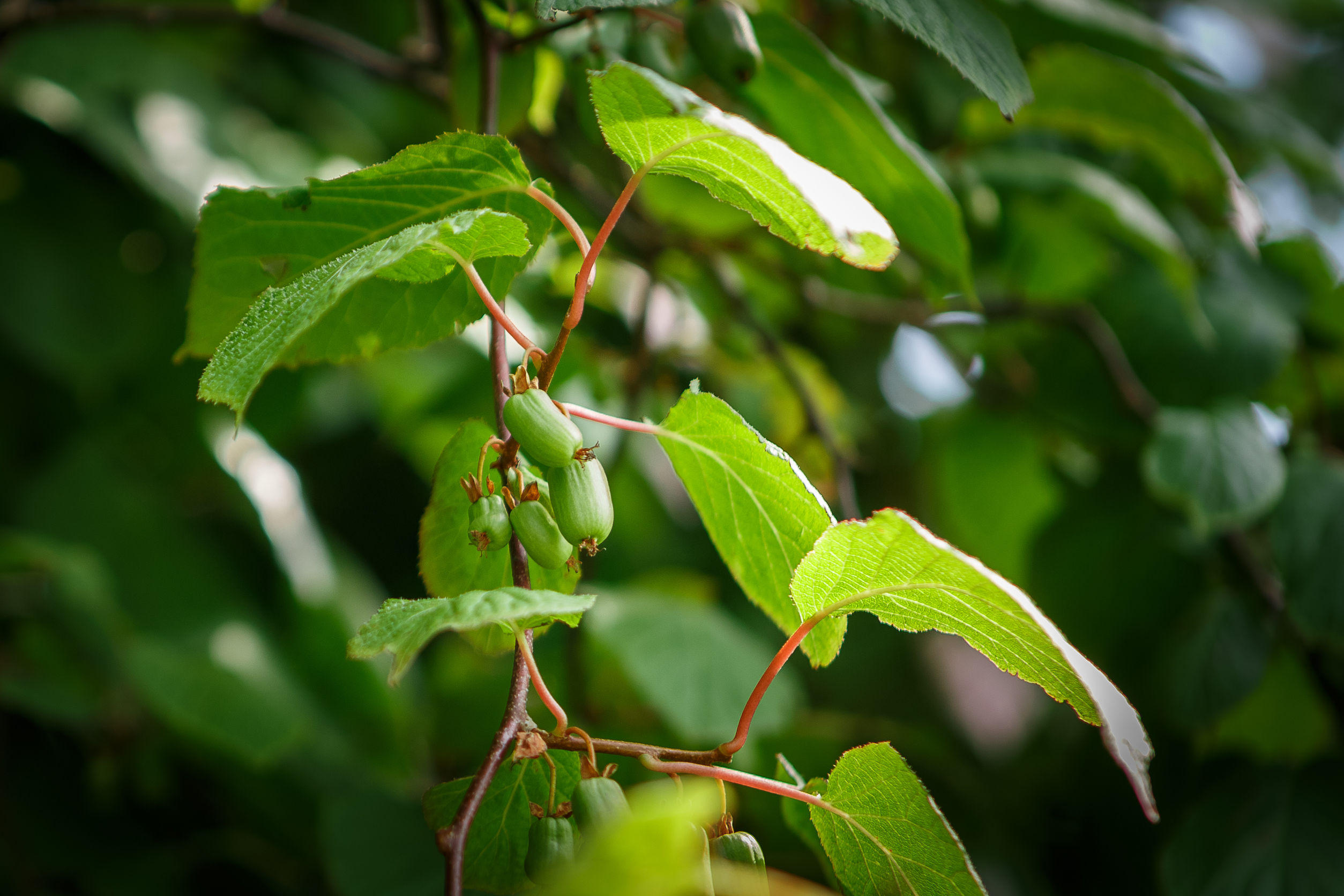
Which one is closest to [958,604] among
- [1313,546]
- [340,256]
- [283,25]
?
[340,256]

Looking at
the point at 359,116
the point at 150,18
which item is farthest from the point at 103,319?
the point at 359,116

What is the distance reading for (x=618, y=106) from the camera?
0.34 meters

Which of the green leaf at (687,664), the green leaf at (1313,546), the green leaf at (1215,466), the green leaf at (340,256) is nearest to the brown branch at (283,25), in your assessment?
the green leaf at (340,256)

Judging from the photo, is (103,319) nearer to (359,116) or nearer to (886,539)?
(359,116)

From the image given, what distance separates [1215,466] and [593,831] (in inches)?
27.4

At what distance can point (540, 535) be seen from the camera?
345mm

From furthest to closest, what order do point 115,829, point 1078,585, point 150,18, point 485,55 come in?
1. point 115,829
2. point 1078,585
3. point 150,18
4. point 485,55

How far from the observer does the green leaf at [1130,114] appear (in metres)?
0.65

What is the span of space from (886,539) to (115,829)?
1257mm

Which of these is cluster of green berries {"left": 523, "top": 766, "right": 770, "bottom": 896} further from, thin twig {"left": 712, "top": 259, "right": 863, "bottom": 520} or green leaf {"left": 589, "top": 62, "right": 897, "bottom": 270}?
thin twig {"left": 712, "top": 259, "right": 863, "bottom": 520}

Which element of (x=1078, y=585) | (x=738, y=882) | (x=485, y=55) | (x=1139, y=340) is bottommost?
(x=1078, y=585)

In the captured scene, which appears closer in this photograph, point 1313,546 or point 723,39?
point 723,39

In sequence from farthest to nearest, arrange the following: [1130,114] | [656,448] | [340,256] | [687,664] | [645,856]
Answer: [656,448]
[687,664]
[1130,114]
[340,256]
[645,856]

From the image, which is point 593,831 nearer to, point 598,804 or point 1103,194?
point 598,804
